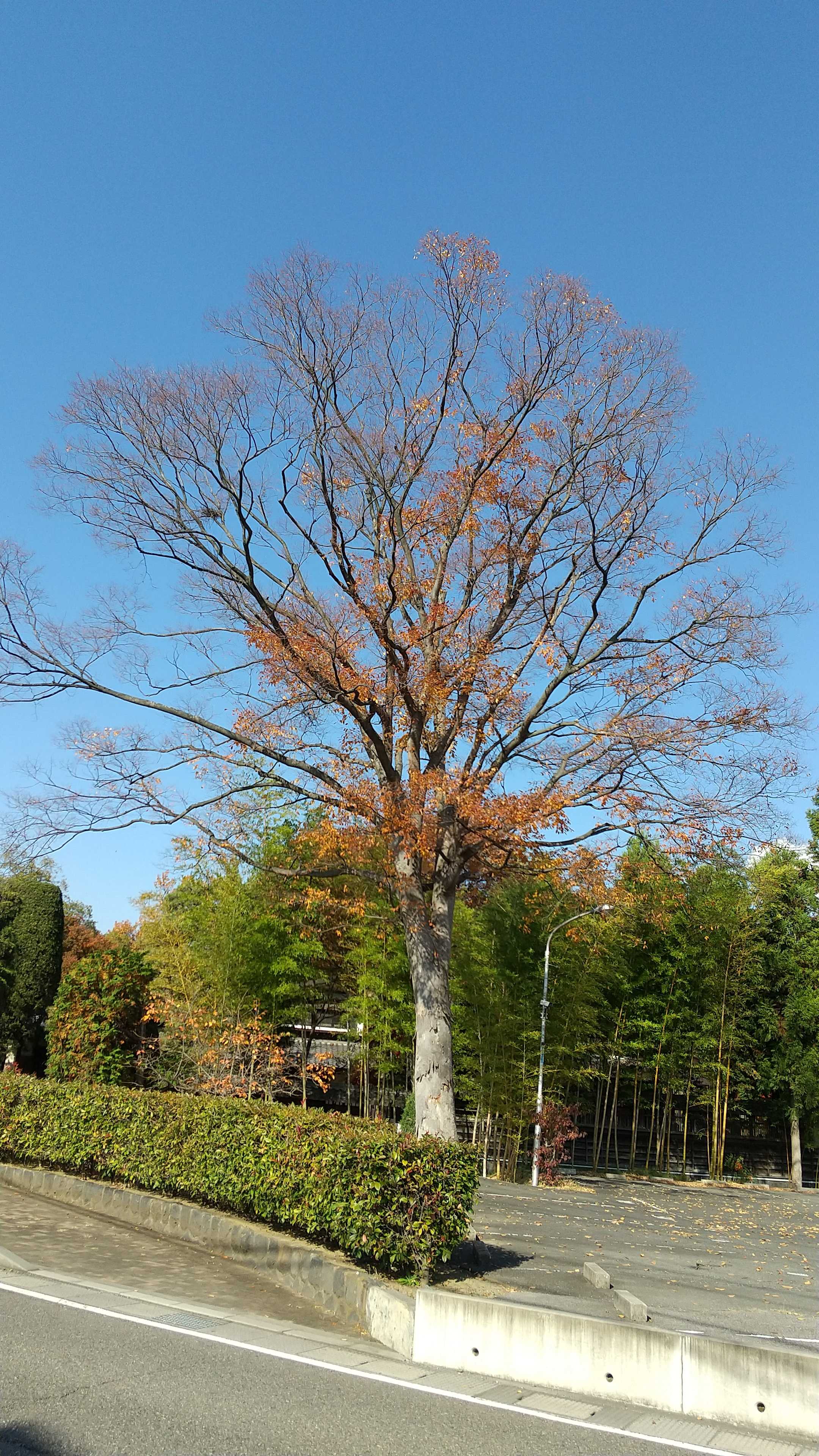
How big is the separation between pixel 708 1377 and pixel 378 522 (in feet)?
37.4

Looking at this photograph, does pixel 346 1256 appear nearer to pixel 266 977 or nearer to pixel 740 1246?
pixel 740 1246

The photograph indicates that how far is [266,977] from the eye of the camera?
76.7 ft

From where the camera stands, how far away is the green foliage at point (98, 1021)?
1277cm

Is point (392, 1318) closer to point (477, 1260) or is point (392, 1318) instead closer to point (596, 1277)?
point (477, 1260)

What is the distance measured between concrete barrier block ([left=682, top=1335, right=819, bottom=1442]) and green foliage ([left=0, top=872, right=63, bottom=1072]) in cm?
1554

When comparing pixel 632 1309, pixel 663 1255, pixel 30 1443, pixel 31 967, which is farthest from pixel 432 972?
pixel 31 967

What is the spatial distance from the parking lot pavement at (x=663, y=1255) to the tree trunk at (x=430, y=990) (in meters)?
1.57

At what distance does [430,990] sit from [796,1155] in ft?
81.1

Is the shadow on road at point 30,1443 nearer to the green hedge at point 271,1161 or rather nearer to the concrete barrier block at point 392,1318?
the concrete barrier block at point 392,1318

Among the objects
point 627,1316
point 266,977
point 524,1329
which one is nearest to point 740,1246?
point 627,1316

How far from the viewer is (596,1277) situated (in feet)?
28.5

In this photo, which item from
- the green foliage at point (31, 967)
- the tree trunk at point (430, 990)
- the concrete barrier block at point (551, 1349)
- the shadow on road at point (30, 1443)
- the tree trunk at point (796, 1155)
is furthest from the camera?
the tree trunk at point (796, 1155)

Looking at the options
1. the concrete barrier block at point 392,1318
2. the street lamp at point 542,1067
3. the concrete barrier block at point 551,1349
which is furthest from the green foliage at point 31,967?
the concrete barrier block at point 551,1349

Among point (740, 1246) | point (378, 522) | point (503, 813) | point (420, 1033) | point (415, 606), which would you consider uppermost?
point (378, 522)
